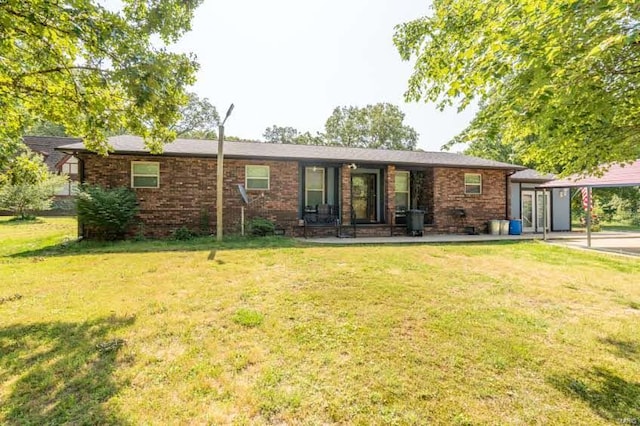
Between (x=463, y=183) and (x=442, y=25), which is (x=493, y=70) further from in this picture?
(x=463, y=183)

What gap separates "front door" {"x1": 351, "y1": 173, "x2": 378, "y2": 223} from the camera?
1434 centimetres

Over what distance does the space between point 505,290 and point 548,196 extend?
1472 cm

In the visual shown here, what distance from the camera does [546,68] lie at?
125 inches

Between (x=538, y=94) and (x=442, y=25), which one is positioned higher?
(x=442, y=25)

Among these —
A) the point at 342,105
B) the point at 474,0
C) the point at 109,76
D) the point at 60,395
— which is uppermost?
the point at 342,105

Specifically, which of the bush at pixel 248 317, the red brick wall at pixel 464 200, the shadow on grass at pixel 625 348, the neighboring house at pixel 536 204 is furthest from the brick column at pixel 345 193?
the shadow on grass at pixel 625 348

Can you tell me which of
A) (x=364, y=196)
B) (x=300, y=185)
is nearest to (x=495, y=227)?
(x=364, y=196)

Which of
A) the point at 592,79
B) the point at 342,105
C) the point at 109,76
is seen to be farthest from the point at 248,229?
the point at 342,105

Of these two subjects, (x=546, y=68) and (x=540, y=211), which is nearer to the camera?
(x=546, y=68)

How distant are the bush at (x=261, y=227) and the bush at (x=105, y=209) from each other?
390 cm

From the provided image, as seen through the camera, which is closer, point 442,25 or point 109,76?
point 442,25

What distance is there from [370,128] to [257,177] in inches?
1175

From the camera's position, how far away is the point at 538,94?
10.3 feet

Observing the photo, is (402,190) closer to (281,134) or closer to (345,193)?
(345,193)
